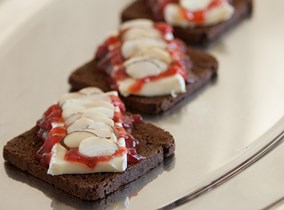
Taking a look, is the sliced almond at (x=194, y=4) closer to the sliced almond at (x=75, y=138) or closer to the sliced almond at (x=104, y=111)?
the sliced almond at (x=104, y=111)

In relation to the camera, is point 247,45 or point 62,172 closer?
point 62,172

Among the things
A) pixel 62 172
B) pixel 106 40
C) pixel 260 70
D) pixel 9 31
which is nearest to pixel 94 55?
pixel 106 40

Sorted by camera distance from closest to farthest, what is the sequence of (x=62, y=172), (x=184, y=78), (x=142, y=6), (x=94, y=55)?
(x=62, y=172)
(x=184, y=78)
(x=94, y=55)
(x=142, y=6)

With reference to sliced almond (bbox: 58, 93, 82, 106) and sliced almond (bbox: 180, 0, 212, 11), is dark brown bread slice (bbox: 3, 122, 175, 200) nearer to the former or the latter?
sliced almond (bbox: 58, 93, 82, 106)

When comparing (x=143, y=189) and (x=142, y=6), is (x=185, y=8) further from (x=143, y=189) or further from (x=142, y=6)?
(x=143, y=189)

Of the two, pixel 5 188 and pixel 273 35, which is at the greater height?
pixel 273 35

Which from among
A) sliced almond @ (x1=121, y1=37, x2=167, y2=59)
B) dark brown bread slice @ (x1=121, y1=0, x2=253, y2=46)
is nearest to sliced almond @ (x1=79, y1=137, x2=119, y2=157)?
sliced almond @ (x1=121, y1=37, x2=167, y2=59)
